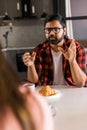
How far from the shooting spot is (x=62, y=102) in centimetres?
141

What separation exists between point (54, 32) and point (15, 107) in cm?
186

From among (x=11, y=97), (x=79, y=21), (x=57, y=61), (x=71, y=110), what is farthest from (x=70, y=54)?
(x=79, y=21)

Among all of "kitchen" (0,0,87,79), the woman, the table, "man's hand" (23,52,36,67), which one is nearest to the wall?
"kitchen" (0,0,87,79)

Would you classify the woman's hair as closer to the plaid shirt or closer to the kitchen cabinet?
the plaid shirt

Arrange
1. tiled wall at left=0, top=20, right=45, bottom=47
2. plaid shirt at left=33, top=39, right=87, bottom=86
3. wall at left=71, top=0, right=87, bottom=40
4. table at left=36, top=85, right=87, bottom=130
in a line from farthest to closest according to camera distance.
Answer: tiled wall at left=0, top=20, right=45, bottom=47 < wall at left=71, top=0, right=87, bottom=40 < plaid shirt at left=33, top=39, right=87, bottom=86 < table at left=36, top=85, right=87, bottom=130

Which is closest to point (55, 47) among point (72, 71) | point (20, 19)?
point (72, 71)

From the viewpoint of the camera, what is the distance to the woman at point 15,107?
9.4 inches

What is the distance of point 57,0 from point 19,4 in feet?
2.14

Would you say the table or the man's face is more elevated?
the man's face

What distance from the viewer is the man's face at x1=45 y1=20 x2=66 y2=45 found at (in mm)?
2064

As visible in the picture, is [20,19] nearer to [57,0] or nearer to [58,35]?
[57,0]

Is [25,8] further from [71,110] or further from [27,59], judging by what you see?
[71,110]

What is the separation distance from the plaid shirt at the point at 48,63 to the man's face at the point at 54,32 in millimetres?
91

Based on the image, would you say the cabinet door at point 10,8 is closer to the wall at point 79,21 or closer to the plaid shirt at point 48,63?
the wall at point 79,21
